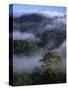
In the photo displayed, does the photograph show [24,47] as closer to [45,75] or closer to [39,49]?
[39,49]

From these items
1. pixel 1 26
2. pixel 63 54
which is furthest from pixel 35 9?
pixel 63 54

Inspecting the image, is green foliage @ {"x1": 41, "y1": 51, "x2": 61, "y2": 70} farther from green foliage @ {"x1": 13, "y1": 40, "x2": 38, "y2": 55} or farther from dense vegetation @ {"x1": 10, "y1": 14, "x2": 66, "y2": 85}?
green foliage @ {"x1": 13, "y1": 40, "x2": 38, "y2": 55}

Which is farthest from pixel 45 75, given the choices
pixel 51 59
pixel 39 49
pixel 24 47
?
pixel 24 47

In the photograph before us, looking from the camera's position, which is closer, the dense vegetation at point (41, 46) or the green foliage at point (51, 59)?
the dense vegetation at point (41, 46)

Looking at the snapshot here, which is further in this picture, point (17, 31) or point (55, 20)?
point (55, 20)

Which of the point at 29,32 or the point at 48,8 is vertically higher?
the point at 48,8

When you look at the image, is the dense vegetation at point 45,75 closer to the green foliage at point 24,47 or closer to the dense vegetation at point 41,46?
the dense vegetation at point 41,46

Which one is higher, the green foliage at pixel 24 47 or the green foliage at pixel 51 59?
the green foliage at pixel 24 47

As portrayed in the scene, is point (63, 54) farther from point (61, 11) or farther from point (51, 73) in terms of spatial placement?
point (61, 11)

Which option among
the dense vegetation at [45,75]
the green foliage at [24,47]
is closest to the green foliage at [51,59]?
the dense vegetation at [45,75]
